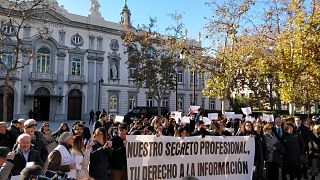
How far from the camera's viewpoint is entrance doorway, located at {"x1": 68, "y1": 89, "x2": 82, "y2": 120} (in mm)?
42513

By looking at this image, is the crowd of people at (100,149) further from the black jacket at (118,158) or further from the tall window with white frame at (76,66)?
the tall window with white frame at (76,66)

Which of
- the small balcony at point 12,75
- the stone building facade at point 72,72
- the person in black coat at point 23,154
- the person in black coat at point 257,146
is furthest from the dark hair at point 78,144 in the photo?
the small balcony at point 12,75

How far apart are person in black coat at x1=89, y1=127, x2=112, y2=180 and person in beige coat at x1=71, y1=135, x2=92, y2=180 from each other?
11cm

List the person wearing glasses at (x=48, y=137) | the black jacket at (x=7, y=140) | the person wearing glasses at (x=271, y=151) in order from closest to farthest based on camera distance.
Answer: the black jacket at (x=7, y=140)
the person wearing glasses at (x=48, y=137)
the person wearing glasses at (x=271, y=151)

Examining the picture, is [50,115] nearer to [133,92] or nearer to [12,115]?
[12,115]

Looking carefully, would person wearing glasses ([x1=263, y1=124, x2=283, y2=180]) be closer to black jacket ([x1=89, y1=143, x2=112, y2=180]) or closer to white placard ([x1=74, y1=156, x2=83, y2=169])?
black jacket ([x1=89, y1=143, x2=112, y2=180])

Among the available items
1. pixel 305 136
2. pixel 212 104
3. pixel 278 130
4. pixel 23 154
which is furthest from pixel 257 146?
pixel 212 104

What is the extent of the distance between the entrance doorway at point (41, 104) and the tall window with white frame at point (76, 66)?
3866 mm

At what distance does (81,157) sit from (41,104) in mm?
36671

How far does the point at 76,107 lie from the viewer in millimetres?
42969

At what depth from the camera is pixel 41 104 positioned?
134 ft

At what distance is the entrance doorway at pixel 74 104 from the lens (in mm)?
42513

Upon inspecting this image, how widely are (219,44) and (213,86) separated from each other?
2.61 m

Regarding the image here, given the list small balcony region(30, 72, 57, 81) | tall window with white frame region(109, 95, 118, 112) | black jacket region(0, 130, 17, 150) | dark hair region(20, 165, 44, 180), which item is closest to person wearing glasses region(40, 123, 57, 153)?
black jacket region(0, 130, 17, 150)
